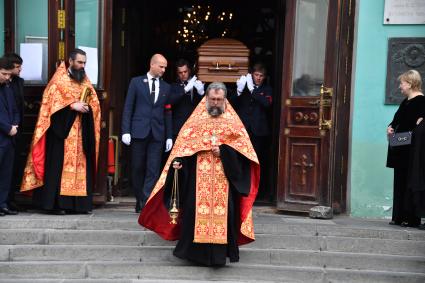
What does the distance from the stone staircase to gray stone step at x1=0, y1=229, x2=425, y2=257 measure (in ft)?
0.03

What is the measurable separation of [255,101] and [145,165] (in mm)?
1663

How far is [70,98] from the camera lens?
27.0ft

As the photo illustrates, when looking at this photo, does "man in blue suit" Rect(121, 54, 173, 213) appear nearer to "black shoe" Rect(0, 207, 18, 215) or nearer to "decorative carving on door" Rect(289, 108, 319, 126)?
"black shoe" Rect(0, 207, 18, 215)

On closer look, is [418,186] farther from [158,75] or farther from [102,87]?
[102,87]

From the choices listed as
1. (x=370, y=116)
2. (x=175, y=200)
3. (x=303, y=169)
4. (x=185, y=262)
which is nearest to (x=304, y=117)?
(x=303, y=169)

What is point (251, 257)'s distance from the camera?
7.34 m

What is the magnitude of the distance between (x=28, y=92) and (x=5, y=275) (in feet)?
8.16

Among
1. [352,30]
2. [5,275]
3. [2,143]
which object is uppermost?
[352,30]

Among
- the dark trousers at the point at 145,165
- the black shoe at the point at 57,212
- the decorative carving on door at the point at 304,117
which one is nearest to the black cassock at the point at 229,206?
the dark trousers at the point at 145,165

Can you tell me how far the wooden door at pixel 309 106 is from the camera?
8469 millimetres

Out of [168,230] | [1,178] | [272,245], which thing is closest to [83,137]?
[1,178]

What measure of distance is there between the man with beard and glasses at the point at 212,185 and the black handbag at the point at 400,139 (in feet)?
5.74

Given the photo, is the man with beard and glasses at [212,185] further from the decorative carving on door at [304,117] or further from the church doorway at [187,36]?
the church doorway at [187,36]

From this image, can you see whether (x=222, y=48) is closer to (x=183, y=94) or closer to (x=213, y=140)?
(x=183, y=94)
